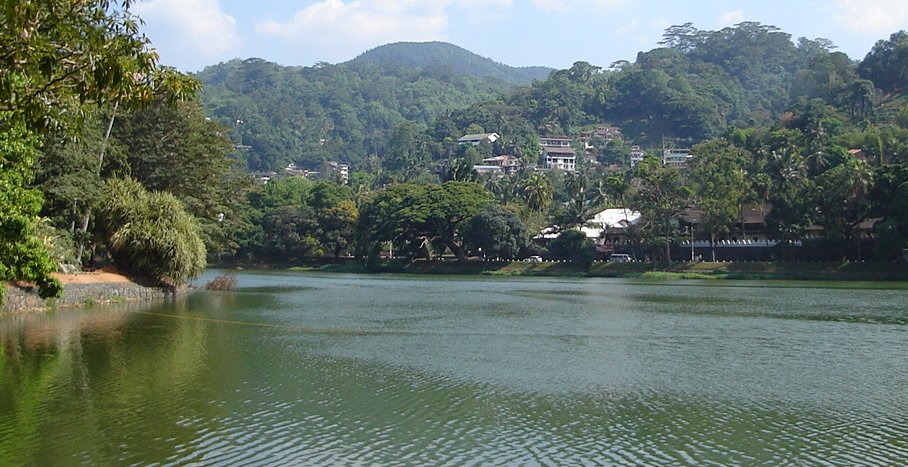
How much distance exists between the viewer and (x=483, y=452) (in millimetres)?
14383

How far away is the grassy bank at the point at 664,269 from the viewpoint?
68.6 metres

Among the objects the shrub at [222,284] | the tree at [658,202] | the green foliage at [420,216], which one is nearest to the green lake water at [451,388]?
the shrub at [222,284]

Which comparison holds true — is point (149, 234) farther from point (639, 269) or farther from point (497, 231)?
point (639, 269)

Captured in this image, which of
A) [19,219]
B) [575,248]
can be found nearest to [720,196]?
[575,248]

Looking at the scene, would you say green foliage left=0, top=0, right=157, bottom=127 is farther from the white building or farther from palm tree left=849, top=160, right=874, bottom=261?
the white building

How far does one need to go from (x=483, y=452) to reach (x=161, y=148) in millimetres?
40866

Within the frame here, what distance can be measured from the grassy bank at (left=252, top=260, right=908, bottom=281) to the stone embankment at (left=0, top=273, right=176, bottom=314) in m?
42.8

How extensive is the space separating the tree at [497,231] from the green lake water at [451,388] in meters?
43.7

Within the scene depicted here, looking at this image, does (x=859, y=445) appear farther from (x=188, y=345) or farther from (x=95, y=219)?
(x=95, y=219)

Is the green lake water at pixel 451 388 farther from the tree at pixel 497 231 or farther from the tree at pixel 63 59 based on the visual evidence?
the tree at pixel 497 231

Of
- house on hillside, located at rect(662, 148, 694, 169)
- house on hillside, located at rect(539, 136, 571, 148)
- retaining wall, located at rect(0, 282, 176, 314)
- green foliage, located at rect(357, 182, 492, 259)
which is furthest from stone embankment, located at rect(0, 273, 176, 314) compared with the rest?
house on hillside, located at rect(539, 136, 571, 148)

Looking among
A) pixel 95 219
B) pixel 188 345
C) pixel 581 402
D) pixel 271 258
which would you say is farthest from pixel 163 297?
pixel 271 258

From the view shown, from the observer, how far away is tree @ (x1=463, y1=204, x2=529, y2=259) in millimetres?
81938

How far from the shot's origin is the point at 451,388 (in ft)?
65.1
